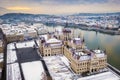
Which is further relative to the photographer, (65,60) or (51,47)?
(51,47)

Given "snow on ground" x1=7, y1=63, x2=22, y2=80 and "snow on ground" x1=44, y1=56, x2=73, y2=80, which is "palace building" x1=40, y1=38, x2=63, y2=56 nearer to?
"snow on ground" x1=44, y1=56, x2=73, y2=80

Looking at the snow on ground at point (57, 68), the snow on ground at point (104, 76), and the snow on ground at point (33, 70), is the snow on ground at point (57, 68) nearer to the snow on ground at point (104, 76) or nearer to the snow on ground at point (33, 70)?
the snow on ground at point (33, 70)

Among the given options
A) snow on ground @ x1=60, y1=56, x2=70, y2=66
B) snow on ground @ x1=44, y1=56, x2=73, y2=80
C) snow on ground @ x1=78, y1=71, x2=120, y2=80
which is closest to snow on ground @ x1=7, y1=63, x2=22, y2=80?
snow on ground @ x1=44, y1=56, x2=73, y2=80

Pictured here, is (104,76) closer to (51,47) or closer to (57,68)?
(57,68)

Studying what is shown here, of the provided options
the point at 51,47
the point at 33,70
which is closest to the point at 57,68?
the point at 33,70

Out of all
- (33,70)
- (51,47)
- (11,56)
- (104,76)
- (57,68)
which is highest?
(51,47)

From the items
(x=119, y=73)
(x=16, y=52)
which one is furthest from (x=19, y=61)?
(x=119, y=73)

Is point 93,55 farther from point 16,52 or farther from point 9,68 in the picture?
point 16,52
